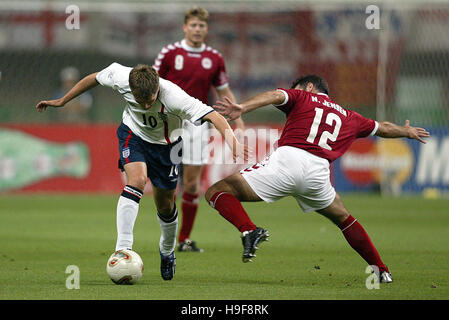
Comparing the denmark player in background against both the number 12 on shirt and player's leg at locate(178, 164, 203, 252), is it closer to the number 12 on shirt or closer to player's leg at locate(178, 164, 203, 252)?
player's leg at locate(178, 164, 203, 252)

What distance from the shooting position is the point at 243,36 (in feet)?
70.1

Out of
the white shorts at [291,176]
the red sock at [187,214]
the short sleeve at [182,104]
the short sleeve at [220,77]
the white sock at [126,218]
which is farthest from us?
the short sleeve at [220,77]

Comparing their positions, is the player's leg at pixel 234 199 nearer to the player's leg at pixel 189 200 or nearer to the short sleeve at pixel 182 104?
the short sleeve at pixel 182 104

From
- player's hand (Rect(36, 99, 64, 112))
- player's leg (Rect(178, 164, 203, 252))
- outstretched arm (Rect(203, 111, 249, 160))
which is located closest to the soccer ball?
outstretched arm (Rect(203, 111, 249, 160))

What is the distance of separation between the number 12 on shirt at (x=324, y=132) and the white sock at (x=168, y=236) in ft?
4.65

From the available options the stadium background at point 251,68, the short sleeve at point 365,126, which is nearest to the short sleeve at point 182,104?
the short sleeve at point 365,126

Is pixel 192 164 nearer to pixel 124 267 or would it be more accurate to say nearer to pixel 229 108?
pixel 124 267

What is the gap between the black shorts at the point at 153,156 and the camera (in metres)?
6.82

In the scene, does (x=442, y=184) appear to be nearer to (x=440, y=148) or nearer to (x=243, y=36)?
(x=440, y=148)

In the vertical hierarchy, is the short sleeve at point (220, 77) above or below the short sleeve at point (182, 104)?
above

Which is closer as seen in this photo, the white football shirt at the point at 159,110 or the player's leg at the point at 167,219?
the white football shirt at the point at 159,110

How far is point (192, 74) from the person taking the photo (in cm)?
955

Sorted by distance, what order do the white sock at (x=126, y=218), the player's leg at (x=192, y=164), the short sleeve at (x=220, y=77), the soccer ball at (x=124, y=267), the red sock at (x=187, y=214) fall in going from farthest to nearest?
the short sleeve at (x=220, y=77), the player's leg at (x=192, y=164), the red sock at (x=187, y=214), the white sock at (x=126, y=218), the soccer ball at (x=124, y=267)
